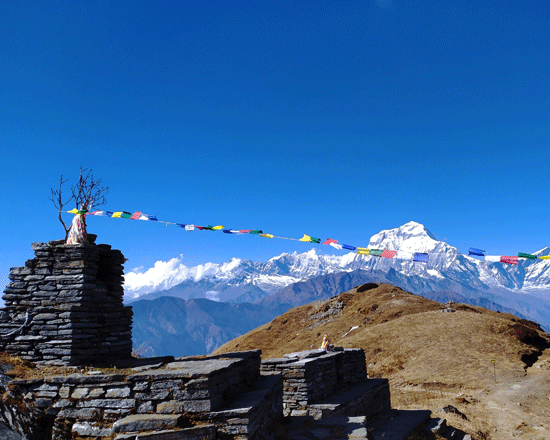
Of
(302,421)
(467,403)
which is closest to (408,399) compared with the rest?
(467,403)

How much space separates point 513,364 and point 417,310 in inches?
660

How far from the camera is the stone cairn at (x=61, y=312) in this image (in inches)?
389

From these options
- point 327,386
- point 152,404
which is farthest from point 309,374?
point 152,404

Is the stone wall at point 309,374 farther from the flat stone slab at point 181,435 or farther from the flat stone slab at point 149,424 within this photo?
the flat stone slab at point 149,424

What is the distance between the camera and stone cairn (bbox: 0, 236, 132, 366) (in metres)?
9.88

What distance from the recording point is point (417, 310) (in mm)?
41250

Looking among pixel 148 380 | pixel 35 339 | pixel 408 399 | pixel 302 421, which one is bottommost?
pixel 408 399

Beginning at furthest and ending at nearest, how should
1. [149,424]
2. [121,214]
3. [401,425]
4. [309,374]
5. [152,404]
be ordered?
1. [121,214]
2. [401,425]
3. [309,374]
4. [152,404]
5. [149,424]

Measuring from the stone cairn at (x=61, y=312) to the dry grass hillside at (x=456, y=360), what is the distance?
1351 cm

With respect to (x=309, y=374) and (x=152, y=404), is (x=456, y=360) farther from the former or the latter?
(x=152, y=404)

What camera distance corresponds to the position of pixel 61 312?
10078 millimetres

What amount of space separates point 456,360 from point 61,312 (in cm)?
2461

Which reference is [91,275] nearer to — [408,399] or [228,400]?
[228,400]

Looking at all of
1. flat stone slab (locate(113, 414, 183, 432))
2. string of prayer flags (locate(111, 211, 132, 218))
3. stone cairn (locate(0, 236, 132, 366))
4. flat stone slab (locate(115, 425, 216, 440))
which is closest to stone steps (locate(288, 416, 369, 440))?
flat stone slab (locate(115, 425, 216, 440))
